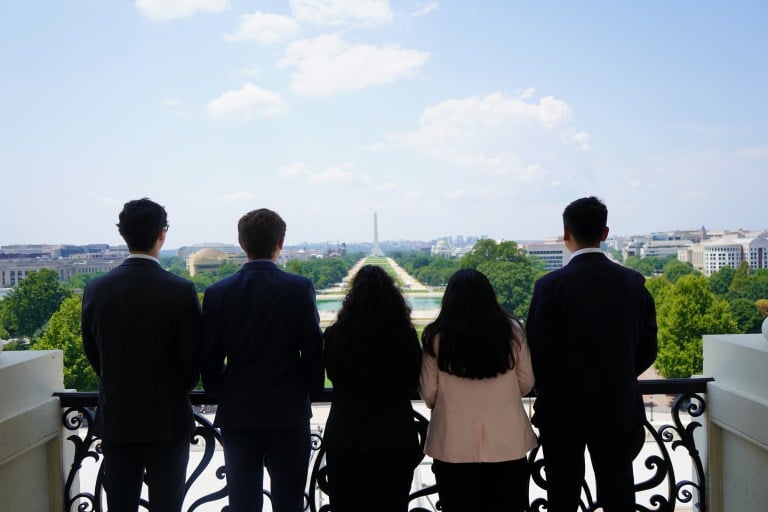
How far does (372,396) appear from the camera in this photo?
2.21m

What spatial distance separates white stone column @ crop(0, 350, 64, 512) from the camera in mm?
2521

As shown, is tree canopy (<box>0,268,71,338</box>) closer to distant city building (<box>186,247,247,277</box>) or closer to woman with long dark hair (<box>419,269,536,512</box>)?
distant city building (<box>186,247,247,277</box>)

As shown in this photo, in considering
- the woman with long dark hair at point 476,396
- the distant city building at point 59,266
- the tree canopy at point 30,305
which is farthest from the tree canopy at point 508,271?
the woman with long dark hair at point 476,396

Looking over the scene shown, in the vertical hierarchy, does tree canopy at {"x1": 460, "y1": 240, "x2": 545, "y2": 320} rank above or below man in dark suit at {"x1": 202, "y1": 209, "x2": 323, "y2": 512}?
below

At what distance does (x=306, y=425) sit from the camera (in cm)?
240

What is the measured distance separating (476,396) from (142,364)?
128cm

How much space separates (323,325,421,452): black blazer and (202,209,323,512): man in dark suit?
0.62ft

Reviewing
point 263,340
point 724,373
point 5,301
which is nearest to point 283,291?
point 263,340

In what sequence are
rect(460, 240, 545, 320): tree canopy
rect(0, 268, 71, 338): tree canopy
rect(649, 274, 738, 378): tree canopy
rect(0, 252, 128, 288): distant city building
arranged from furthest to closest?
1. rect(0, 252, 128, 288): distant city building
2. rect(460, 240, 545, 320): tree canopy
3. rect(0, 268, 71, 338): tree canopy
4. rect(649, 274, 738, 378): tree canopy

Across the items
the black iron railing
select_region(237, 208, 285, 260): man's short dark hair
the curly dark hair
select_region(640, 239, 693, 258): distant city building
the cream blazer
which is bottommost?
select_region(640, 239, 693, 258): distant city building

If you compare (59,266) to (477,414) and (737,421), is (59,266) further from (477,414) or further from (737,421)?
(737,421)

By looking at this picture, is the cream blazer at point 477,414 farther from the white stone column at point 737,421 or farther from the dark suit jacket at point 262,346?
the white stone column at point 737,421

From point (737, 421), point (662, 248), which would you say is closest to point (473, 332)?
point (737, 421)

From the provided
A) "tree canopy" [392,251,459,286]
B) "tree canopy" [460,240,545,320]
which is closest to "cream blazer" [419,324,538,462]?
"tree canopy" [460,240,545,320]
